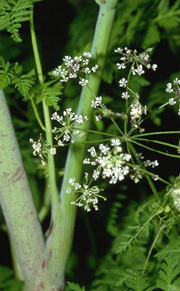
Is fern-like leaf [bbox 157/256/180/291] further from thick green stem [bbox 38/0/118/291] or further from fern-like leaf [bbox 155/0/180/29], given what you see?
fern-like leaf [bbox 155/0/180/29]

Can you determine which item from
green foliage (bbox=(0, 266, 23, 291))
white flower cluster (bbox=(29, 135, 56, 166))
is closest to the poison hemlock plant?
white flower cluster (bbox=(29, 135, 56, 166))

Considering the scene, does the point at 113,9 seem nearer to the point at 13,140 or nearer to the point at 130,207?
the point at 13,140

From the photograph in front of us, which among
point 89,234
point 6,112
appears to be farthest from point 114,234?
point 6,112

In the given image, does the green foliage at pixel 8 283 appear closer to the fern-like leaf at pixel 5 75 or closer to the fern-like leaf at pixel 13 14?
the fern-like leaf at pixel 5 75

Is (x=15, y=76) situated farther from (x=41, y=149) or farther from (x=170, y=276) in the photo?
(x=170, y=276)

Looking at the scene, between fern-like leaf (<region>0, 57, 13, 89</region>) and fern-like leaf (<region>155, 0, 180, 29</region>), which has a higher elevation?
fern-like leaf (<region>155, 0, 180, 29</region>)

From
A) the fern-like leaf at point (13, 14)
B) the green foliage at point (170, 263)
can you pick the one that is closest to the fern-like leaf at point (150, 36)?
the fern-like leaf at point (13, 14)

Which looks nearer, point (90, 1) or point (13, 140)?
point (13, 140)

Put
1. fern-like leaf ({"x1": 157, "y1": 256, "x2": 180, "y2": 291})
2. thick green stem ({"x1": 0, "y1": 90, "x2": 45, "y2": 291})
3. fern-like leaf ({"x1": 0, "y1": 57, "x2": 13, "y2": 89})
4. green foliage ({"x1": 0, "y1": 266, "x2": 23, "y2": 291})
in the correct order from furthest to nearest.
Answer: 1. green foliage ({"x1": 0, "y1": 266, "x2": 23, "y2": 291})
2. thick green stem ({"x1": 0, "y1": 90, "x2": 45, "y2": 291})
3. fern-like leaf ({"x1": 0, "y1": 57, "x2": 13, "y2": 89})
4. fern-like leaf ({"x1": 157, "y1": 256, "x2": 180, "y2": 291})
